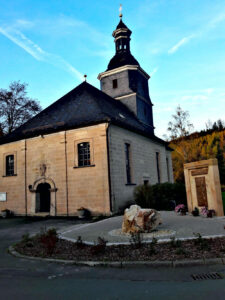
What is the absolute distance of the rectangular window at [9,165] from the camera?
19375 millimetres

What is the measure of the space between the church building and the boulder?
633 centimetres

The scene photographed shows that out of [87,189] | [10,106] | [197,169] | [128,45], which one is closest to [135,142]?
[87,189]

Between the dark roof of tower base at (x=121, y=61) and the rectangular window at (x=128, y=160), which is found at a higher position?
the dark roof of tower base at (x=121, y=61)

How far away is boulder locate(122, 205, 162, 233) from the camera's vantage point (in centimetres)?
809

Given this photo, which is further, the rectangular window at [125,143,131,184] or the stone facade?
the rectangular window at [125,143,131,184]

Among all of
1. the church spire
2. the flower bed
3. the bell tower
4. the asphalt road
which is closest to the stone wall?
the bell tower

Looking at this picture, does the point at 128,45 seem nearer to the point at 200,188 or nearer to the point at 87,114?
the point at 87,114

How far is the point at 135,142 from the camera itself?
755 inches

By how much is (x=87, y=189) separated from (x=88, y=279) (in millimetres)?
10986

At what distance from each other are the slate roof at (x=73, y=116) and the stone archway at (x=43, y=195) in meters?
3.71

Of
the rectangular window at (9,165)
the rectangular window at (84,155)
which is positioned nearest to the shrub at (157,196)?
the rectangular window at (84,155)

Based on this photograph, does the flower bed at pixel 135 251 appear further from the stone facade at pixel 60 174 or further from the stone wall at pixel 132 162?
the stone wall at pixel 132 162

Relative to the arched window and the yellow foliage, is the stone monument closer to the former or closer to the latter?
the arched window

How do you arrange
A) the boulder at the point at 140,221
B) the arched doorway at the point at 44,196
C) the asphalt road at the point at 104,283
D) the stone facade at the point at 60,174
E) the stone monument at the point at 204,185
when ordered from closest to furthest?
the asphalt road at the point at 104,283 → the boulder at the point at 140,221 → the stone monument at the point at 204,185 → the stone facade at the point at 60,174 → the arched doorway at the point at 44,196
